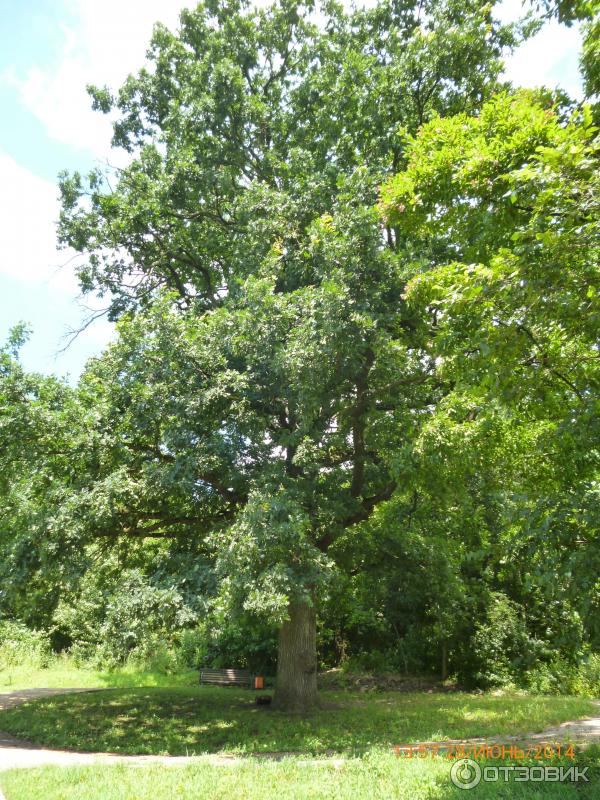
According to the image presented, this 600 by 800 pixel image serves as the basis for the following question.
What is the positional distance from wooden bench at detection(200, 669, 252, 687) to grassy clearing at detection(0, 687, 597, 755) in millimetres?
Result: 2381

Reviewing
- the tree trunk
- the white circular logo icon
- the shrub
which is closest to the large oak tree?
the tree trunk

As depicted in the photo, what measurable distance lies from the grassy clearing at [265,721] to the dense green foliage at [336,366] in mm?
1550

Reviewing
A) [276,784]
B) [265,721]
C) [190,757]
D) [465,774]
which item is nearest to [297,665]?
[265,721]

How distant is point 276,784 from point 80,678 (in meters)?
14.4

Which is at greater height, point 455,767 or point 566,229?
point 566,229

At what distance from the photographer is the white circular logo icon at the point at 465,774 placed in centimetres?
→ 514

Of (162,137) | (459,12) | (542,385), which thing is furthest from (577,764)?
(162,137)

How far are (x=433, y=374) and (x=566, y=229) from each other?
201 inches

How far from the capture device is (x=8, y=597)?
9.95 m

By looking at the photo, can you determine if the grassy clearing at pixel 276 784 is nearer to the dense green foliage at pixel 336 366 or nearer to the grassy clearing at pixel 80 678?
the dense green foliage at pixel 336 366

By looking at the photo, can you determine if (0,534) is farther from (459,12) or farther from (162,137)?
(459,12)

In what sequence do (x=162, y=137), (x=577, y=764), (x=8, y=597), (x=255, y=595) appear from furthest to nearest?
(x=162, y=137)
(x=8, y=597)
(x=255, y=595)
(x=577, y=764)

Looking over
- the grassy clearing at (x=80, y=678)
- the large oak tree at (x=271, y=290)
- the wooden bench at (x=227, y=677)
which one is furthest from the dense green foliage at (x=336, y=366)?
the grassy clearing at (x=80, y=678)

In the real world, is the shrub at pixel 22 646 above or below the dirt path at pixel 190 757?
above
